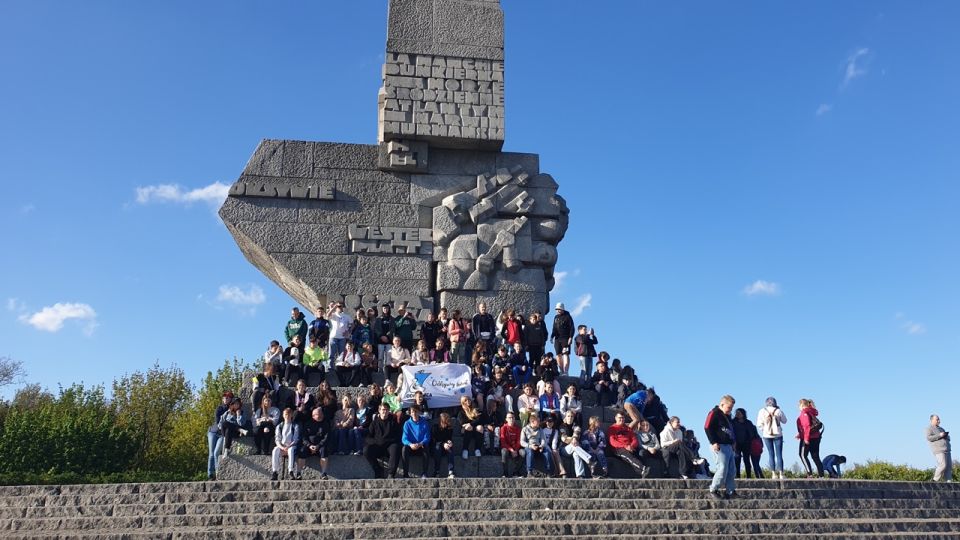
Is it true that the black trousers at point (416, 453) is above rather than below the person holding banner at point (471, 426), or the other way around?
below

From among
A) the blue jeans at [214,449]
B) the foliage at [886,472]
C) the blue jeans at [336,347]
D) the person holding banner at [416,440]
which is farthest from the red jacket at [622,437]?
the foliage at [886,472]

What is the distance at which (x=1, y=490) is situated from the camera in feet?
34.9

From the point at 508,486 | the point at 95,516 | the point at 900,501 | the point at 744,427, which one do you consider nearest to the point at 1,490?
the point at 95,516

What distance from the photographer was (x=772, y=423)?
13.1 meters

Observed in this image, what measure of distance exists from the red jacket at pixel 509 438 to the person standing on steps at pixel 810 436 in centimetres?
442

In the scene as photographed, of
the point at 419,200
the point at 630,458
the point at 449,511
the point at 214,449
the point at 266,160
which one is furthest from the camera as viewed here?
the point at 419,200

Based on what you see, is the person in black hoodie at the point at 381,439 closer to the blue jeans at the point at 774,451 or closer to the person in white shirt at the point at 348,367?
the person in white shirt at the point at 348,367

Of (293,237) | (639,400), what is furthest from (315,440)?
(293,237)

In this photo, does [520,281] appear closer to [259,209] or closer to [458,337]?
[458,337]

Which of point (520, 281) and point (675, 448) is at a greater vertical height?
point (520, 281)

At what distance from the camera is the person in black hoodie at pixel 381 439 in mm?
11906

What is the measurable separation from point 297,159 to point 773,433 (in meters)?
9.24

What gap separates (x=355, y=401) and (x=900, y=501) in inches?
287

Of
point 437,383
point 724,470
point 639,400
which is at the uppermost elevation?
point 437,383
